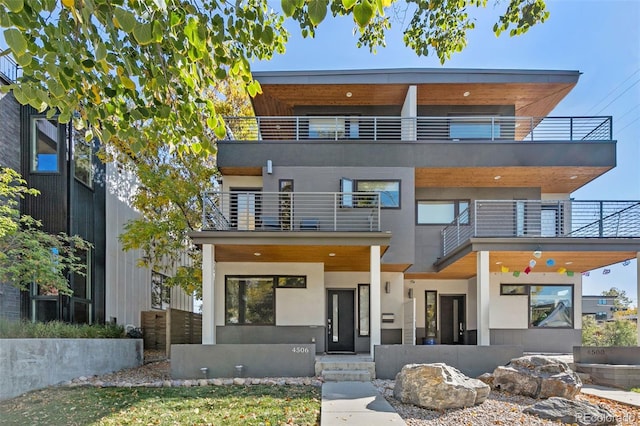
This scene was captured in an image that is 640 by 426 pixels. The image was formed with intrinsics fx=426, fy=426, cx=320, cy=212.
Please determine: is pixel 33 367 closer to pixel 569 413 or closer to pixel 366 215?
pixel 366 215

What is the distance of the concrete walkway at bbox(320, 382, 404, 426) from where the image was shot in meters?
5.84

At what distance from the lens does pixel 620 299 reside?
107 ft

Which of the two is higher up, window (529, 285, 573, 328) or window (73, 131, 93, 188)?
window (73, 131, 93, 188)

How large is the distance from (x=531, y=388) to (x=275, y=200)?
8198 millimetres

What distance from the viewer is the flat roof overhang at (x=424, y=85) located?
13.6 m

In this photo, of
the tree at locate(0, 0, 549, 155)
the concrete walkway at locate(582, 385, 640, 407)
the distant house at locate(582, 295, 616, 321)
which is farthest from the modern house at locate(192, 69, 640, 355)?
the distant house at locate(582, 295, 616, 321)

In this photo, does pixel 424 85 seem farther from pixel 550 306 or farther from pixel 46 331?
pixel 46 331

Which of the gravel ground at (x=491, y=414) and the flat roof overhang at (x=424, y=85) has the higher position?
the flat roof overhang at (x=424, y=85)

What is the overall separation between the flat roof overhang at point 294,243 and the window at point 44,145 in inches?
225

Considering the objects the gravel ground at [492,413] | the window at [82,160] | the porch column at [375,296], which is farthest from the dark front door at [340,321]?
the window at [82,160]

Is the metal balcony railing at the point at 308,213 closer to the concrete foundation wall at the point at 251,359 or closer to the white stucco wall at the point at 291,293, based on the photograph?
the white stucco wall at the point at 291,293

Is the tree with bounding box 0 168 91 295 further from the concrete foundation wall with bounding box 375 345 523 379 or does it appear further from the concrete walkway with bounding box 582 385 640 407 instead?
the concrete walkway with bounding box 582 385 640 407

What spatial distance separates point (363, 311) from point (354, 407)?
287 inches

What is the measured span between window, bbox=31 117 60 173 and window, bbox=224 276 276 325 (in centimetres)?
641
